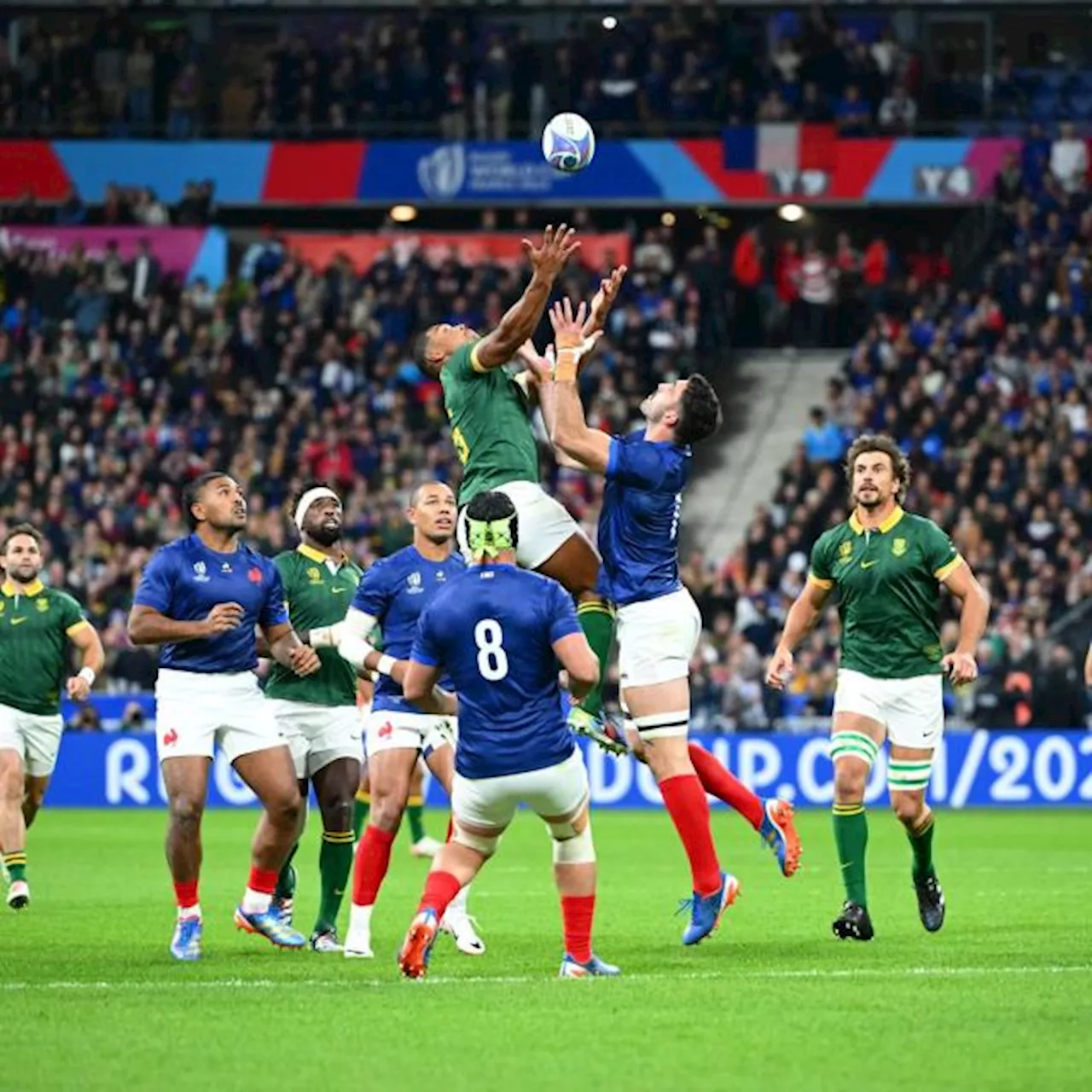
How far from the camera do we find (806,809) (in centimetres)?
2822

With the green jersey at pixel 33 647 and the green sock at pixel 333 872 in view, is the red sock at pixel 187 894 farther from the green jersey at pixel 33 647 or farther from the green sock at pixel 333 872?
the green jersey at pixel 33 647

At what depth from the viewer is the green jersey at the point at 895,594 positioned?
1429cm

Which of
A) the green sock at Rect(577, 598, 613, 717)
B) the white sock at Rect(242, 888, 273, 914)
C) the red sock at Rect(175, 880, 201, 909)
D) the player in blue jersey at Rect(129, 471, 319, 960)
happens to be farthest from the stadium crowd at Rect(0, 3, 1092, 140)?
the red sock at Rect(175, 880, 201, 909)

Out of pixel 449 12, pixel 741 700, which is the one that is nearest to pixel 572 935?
pixel 741 700

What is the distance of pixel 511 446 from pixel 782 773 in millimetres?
15354

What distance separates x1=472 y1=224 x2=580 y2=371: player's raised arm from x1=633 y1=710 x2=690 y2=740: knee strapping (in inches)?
79.3

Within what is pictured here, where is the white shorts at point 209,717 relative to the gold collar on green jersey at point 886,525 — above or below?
below

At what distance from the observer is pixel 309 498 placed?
15203mm

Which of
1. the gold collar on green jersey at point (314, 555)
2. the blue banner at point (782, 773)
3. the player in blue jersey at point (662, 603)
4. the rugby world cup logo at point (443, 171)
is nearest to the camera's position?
the player in blue jersey at point (662, 603)

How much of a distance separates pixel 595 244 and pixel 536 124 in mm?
2632

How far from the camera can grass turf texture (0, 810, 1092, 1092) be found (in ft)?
29.9

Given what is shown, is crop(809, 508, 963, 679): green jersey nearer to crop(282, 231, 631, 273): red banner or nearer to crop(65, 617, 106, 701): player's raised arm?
crop(65, 617, 106, 701): player's raised arm

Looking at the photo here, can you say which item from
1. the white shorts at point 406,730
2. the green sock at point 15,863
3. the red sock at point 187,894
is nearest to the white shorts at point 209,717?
the white shorts at point 406,730

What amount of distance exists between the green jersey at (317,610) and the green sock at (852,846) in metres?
2.84
